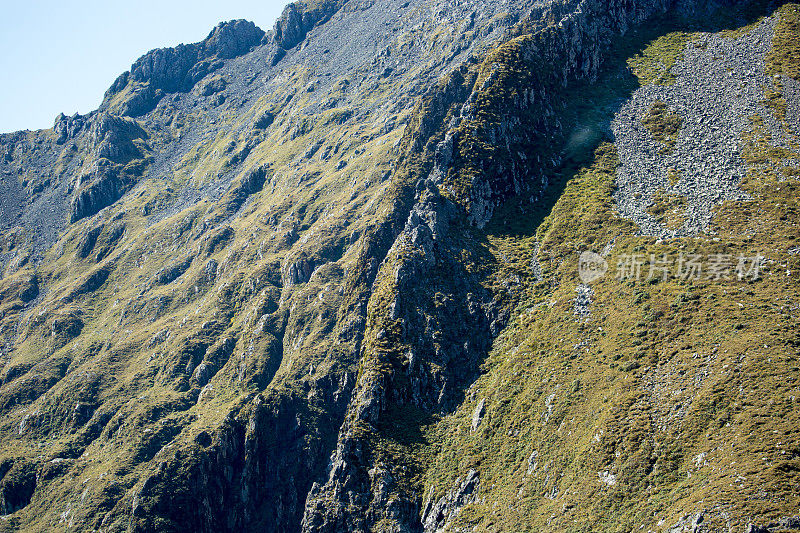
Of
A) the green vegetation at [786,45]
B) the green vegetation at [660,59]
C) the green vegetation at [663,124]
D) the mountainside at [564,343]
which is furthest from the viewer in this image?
the green vegetation at [660,59]

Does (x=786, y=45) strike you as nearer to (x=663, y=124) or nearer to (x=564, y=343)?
(x=663, y=124)

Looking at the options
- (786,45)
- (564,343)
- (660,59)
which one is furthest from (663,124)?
(564,343)

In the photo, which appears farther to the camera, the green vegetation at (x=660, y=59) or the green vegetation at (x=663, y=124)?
the green vegetation at (x=660, y=59)

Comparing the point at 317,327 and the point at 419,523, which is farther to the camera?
the point at 317,327

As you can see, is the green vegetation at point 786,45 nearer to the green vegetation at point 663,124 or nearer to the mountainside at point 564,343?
the mountainside at point 564,343

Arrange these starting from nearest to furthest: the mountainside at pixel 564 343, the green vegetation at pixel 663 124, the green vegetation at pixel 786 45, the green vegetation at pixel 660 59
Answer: the mountainside at pixel 564 343 → the green vegetation at pixel 663 124 → the green vegetation at pixel 786 45 → the green vegetation at pixel 660 59

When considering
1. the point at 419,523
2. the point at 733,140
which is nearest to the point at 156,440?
the point at 419,523

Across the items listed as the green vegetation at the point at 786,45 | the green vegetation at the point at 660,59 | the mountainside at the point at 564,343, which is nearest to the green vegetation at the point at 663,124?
the mountainside at the point at 564,343

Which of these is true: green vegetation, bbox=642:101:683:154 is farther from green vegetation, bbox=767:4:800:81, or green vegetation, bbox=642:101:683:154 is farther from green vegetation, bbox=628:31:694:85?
green vegetation, bbox=767:4:800:81

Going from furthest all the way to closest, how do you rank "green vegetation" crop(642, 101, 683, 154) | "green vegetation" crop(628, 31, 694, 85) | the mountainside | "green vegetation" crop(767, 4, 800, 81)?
"green vegetation" crop(628, 31, 694, 85), "green vegetation" crop(767, 4, 800, 81), "green vegetation" crop(642, 101, 683, 154), the mountainside

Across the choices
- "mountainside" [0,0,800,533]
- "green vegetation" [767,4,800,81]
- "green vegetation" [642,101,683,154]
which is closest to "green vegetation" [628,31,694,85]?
"mountainside" [0,0,800,533]

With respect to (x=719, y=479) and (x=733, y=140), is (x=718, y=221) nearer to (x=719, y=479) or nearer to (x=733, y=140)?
(x=733, y=140)
